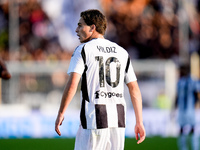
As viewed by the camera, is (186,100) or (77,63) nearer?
(77,63)

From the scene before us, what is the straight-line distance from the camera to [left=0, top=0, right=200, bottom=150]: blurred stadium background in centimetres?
1391

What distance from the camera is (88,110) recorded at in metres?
3.88

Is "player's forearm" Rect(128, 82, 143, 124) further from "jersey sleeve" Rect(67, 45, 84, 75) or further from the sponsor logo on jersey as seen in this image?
"jersey sleeve" Rect(67, 45, 84, 75)

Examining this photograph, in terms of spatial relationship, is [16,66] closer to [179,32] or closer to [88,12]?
[179,32]

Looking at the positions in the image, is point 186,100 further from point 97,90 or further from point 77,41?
point 77,41

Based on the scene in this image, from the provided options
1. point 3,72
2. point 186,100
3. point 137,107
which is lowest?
point 186,100

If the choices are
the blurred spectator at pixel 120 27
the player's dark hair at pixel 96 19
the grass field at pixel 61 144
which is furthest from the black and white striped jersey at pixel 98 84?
the blurred spectator at pixel 120 27

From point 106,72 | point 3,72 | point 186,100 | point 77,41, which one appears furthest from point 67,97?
point 77,41

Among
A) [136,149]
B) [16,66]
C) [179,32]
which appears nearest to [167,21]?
[179,32]

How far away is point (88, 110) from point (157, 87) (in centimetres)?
1069

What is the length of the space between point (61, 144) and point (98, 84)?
23.6 feet

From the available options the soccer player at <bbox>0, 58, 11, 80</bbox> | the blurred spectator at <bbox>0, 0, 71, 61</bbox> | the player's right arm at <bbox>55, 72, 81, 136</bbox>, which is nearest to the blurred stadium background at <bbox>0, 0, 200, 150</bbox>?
the blurred spectator at <bbox>0, 0, 71, 61</bbox>

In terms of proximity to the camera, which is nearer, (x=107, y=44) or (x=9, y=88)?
(x=107, y=44)

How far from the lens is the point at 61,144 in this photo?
10859mm
